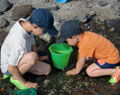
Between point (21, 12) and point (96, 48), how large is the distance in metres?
2.34

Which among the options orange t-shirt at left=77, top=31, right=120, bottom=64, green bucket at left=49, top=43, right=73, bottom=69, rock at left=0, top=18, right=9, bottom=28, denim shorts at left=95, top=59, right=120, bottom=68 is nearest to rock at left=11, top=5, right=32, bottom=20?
rock at left=0, top=18, right=9, bottom=28

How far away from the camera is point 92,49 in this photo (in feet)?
8.24

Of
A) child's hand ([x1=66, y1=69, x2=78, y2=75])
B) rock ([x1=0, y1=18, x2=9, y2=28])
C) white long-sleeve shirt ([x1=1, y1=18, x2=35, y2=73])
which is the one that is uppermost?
white long-sleeve shirt ([x1=1, y1=18, x2=35, y2=73])

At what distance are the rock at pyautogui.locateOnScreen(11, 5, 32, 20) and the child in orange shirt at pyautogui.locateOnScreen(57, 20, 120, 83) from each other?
196cm

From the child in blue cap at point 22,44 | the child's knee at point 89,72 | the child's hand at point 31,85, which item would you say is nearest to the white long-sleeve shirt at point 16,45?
the child in blue cap at point 22,44

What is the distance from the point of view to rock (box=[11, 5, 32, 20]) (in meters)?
4.13

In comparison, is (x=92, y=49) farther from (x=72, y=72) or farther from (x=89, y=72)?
(x=72, y=72)

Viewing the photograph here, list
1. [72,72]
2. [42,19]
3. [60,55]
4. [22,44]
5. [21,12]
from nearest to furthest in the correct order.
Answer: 1. [42,19]
2. [22,44]
3. [60,55]
4. [72,72]
5. [21,12]

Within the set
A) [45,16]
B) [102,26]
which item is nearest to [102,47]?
[45,16]

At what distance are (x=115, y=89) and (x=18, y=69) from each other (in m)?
1.48

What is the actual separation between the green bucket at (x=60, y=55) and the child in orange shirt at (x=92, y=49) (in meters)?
0.18

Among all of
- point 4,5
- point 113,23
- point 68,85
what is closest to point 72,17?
point 113,23

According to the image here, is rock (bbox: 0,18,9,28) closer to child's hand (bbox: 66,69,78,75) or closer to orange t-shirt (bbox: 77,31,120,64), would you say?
child's hand (bbox: 66,69,78,75)

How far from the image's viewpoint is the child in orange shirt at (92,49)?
2344 mm
